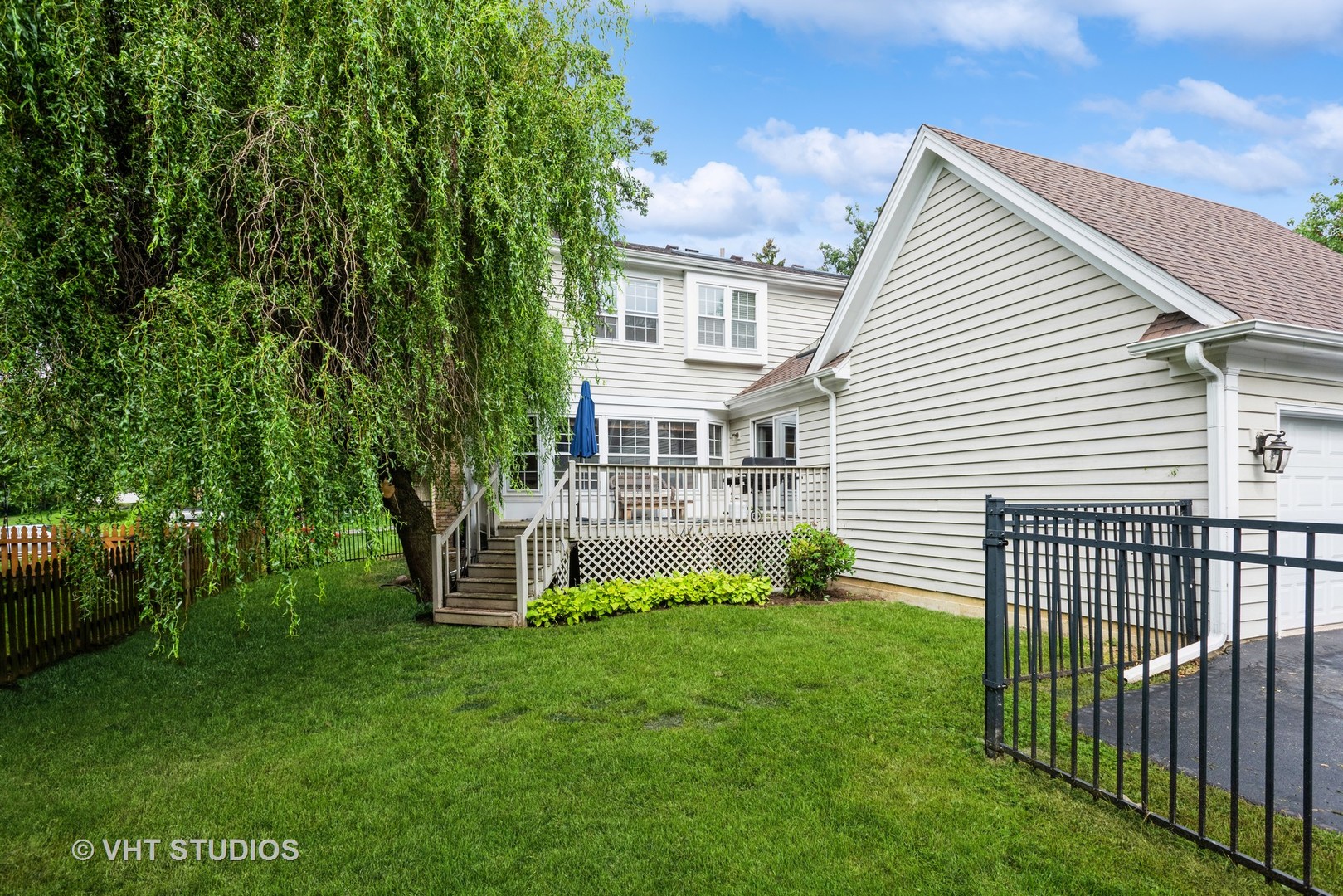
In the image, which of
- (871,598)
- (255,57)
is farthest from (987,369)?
(255,57)

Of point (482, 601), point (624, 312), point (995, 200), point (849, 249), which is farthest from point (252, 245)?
point (849, 249)

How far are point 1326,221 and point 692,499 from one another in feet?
86.1

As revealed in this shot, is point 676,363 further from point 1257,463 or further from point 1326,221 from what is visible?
point 1326,221

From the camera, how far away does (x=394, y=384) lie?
16.9 feet

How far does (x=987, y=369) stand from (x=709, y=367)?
244 inches

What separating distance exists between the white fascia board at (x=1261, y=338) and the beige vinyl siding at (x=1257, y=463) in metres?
0.27

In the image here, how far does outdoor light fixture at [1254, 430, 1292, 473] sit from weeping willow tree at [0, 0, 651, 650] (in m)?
6.35

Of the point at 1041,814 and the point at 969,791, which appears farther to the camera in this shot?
the point at 969,791

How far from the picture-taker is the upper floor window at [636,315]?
12695 mm

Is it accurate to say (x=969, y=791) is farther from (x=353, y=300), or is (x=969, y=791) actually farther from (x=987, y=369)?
(x=987, y=369)

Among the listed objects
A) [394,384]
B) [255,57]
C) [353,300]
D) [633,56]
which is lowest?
[394,384]

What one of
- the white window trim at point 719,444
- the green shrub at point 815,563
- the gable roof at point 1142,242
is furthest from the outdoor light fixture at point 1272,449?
the white window trim at point 719,444

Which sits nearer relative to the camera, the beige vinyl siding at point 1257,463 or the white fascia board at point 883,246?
the beige vinyl siding at point 1257,463

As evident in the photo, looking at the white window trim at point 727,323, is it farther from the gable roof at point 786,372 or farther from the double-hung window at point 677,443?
the double-hung window at point 677,443
